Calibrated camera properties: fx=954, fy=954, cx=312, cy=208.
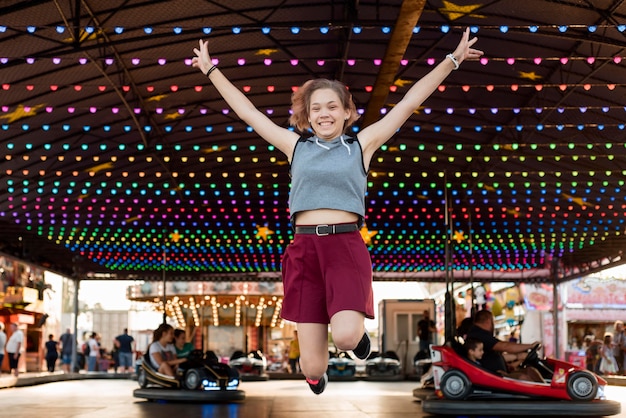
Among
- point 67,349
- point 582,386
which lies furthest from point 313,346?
point 67,349

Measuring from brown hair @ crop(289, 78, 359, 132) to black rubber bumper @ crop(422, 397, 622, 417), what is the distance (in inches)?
230

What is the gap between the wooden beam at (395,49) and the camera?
8.59m

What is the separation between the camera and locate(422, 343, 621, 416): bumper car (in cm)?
841

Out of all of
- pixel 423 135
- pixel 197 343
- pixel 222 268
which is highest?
pixel 423 135

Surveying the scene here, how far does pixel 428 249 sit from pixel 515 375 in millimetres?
14322

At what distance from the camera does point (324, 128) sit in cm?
308

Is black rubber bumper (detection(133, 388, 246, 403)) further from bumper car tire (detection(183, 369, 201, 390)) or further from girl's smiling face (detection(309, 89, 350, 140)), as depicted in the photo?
girl's smiling face (detection(309, 89, 350, 140))

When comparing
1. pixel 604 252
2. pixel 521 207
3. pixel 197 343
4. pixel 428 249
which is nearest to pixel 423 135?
pixel 521 207

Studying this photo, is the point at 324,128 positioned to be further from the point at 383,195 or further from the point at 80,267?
the point at 80,267

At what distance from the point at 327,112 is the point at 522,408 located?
6028mm

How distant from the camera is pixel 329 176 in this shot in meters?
3.01

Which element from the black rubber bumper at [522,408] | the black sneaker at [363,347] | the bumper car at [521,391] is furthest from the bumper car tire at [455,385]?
the black sneaker at [363,347]

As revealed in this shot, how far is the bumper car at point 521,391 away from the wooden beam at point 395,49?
307cm

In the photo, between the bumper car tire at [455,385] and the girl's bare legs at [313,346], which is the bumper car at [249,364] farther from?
the girl's bare legs at [313,346]
